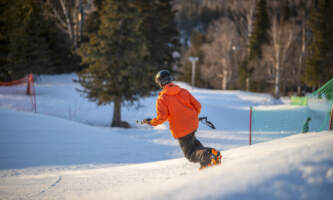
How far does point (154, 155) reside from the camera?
838 centimetres

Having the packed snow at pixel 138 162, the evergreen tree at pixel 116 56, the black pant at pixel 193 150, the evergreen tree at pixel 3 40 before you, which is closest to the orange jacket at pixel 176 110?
the black pant at pixel 193 150

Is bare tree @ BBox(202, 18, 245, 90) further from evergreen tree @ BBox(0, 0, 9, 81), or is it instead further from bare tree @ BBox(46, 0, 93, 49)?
evergreen tree @ BBox(0, 0, 9, 81)

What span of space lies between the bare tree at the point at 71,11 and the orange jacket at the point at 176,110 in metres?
25.3

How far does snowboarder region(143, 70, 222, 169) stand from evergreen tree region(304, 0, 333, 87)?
2813 cm

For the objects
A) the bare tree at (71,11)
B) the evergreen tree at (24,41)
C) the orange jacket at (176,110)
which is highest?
the bare tree at (71,11)

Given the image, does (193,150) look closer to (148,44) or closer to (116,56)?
(116,56)

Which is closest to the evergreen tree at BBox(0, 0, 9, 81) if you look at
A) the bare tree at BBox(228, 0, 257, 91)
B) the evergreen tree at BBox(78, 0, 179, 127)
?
the evergreen tree at BBox(78, 0, 179, 127)

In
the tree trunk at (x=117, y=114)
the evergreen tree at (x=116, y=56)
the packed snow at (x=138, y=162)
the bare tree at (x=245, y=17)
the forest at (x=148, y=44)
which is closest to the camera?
the packed snow at (x=138, y=162)

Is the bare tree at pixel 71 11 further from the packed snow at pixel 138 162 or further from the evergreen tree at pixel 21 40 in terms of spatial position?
the packed snow at pixel 138 162

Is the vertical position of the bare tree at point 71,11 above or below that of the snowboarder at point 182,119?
above

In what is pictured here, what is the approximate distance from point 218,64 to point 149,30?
23081mm

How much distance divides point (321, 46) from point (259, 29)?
1163 cm

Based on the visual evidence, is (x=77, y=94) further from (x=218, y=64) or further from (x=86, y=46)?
(x=218, y=64)

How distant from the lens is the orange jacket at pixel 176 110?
12.2 feet
